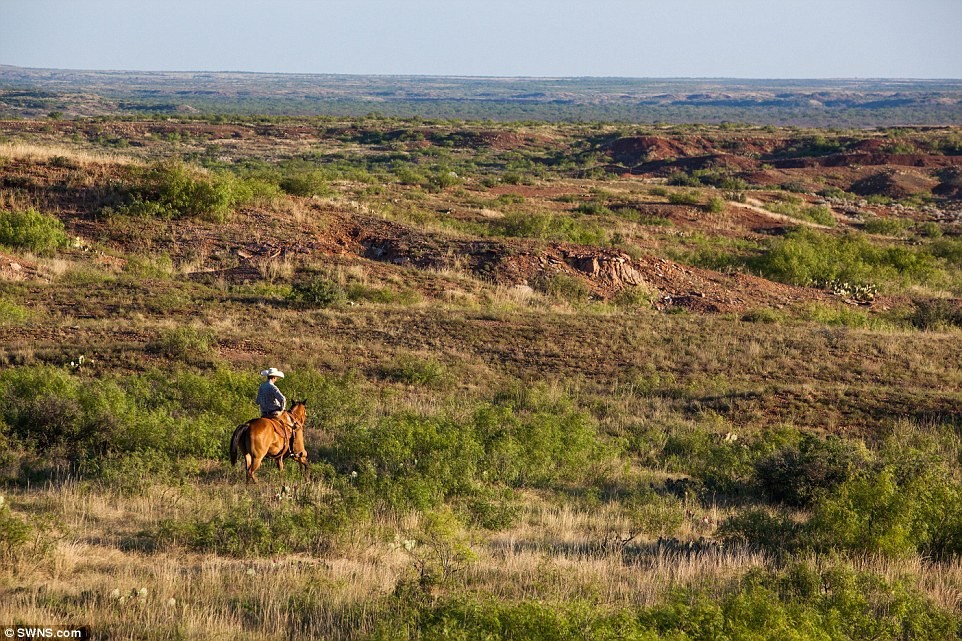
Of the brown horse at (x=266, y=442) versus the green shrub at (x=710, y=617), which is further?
the brown horse at (x=266, y=442)

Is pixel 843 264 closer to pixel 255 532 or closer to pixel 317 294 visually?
pixel 317 294

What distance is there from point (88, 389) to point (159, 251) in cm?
1062

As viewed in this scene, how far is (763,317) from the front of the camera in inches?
788

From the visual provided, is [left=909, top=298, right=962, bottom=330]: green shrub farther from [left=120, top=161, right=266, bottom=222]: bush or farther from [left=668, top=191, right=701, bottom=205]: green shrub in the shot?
[left=120, top=161, right=266, bottom=222]: bush

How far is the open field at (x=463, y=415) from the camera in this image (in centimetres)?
607

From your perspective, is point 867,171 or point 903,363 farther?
point 867,171

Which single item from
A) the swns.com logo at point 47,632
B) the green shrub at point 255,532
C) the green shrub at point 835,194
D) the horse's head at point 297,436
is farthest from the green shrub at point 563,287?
the green shrub at point 835,194

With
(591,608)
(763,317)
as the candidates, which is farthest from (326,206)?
(591,608)

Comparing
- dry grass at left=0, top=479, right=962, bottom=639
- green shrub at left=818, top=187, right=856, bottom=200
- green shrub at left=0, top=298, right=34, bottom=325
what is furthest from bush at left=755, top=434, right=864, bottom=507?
green shrub at left=818, top=187, right=856, bottom=200

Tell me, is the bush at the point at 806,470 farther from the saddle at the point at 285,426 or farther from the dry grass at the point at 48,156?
the dry grass at the point at 48,156

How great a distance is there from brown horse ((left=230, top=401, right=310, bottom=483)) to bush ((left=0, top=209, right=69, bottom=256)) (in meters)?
13.0

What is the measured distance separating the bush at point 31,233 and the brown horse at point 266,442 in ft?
42.5

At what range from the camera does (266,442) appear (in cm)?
883

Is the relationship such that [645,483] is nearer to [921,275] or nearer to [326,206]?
[326,206]
